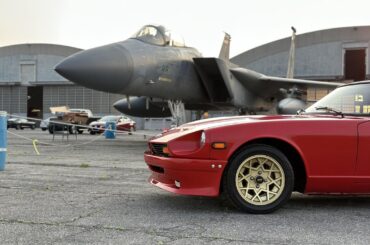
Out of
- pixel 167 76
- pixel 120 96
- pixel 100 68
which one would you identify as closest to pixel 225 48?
pixel 167 76

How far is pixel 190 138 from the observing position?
482cm

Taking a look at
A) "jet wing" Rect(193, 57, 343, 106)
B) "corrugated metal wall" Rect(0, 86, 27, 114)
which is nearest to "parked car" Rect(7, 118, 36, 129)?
"corrugated metal wall" Rect(0, 86, 27, 114)

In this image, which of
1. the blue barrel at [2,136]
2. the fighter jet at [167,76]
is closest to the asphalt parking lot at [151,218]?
the blue barrel at [2,136]

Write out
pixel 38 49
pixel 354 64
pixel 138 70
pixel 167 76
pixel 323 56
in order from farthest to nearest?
pixel 38 49
pixel 354 64
pixel 323 56
pixel 167 76
pixel 138 70

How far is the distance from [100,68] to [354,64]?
1524 inches

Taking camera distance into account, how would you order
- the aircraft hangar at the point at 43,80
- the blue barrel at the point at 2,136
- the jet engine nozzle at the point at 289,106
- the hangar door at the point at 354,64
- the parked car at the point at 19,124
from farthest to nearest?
the aircraft hangar at the point at 43,80 < the parked car at the point at 19,124 < the hangar door at the point at 354,64 < the jet engine nozzle at the point at 289,106 < the blue barrel at the point at 2,136

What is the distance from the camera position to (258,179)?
15.6 ft

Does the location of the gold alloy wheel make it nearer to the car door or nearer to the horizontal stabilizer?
the car door

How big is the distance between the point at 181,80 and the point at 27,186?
908 centimetres

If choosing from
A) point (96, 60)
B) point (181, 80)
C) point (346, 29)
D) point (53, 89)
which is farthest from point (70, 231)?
point (53, 89)

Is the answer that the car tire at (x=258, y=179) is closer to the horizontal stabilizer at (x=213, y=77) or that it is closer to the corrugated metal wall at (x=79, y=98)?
the horizontal stabilizer at (x=213, y=77)

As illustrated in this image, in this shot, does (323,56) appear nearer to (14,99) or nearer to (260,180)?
(14,99)

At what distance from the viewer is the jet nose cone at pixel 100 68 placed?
1250 centimetres

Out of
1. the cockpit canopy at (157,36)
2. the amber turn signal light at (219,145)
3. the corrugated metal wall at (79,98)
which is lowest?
the amber turn signal light at (219,145)
